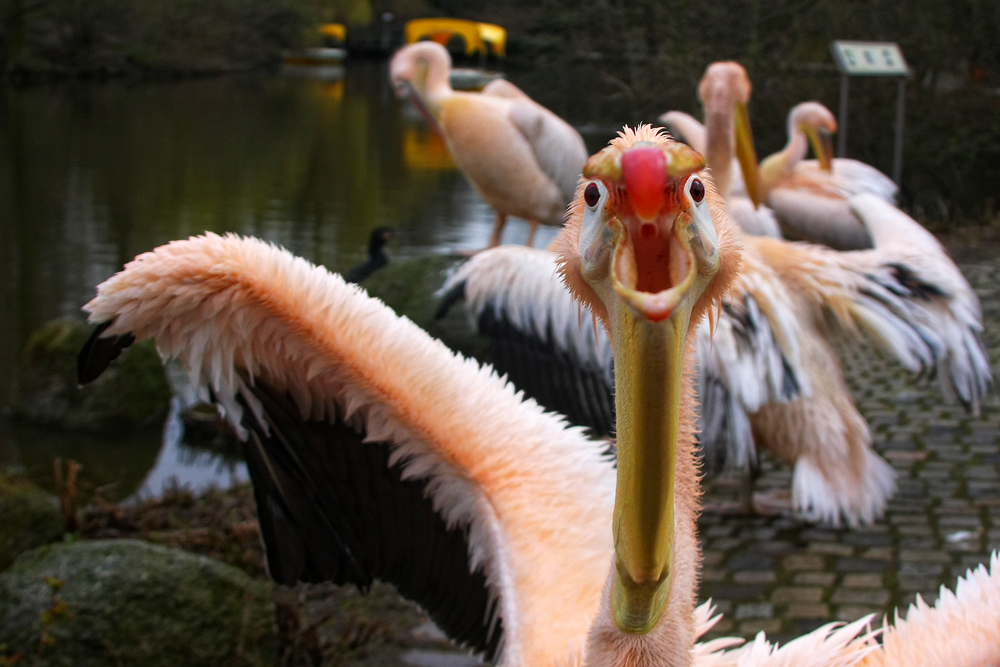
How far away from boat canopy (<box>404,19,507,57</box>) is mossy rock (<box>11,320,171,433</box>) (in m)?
23.8

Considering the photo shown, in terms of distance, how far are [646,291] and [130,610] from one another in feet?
7.27

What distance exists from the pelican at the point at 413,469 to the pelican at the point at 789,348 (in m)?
1.38

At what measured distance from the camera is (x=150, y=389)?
6168 millimetres

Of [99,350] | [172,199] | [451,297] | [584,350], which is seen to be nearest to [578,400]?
[584,350]

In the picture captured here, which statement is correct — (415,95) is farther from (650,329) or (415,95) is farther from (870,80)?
(650,329)

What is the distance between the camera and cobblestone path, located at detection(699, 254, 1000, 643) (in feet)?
11.0

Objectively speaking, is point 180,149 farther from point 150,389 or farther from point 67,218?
point 150,389

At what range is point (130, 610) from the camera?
278cm

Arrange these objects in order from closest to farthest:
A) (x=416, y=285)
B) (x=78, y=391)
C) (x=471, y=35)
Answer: (x=416, y=285) < (x=78, y=391) < (x=471, y=35)

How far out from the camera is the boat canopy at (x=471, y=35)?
2944 cm

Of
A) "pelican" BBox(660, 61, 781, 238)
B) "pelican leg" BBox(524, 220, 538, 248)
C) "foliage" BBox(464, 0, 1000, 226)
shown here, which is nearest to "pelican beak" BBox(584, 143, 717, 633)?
"pelican" BBox(660, 61, 781, 238)

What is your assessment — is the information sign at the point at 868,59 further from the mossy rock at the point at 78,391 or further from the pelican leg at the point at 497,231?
the mossy rock at the point at 78,391

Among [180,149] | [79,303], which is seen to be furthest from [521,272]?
[180,149]

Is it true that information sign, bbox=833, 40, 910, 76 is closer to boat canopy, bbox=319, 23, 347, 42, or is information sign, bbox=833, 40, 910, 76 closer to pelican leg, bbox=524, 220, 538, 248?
pelican leg, bbox=524, 220, 538, 248
